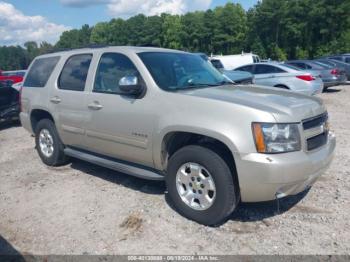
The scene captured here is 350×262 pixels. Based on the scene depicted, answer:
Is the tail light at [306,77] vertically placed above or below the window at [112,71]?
below

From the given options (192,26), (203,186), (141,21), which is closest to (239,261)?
(203,186)

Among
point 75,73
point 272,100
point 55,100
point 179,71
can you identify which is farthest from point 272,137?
point 55,100

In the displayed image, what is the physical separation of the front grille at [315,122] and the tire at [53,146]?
3928 mm

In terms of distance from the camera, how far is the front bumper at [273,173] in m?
3.37

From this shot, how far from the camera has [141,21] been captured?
289 ft

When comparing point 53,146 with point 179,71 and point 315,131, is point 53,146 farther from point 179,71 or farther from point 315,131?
point 315,131

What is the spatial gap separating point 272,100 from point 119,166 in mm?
2142

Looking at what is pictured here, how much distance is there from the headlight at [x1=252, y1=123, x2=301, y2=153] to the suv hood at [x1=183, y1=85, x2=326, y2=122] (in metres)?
0.09

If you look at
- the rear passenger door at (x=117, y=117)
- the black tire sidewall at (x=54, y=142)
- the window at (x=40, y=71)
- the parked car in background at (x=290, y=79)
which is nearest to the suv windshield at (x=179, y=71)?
the rear passenger door at (x=117, y=117)

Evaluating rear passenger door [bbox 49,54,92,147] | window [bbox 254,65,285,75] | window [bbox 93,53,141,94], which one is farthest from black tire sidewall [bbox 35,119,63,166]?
window [bbox 254,65,285,75]

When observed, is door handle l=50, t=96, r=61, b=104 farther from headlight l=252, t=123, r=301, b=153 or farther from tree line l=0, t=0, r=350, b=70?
tree line l=0, t=0, r=350, b=70

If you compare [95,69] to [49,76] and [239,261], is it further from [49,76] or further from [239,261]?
[239,261]

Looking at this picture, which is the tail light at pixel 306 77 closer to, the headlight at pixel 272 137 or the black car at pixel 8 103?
the black car at pixel 8 103

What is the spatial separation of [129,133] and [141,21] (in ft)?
289
